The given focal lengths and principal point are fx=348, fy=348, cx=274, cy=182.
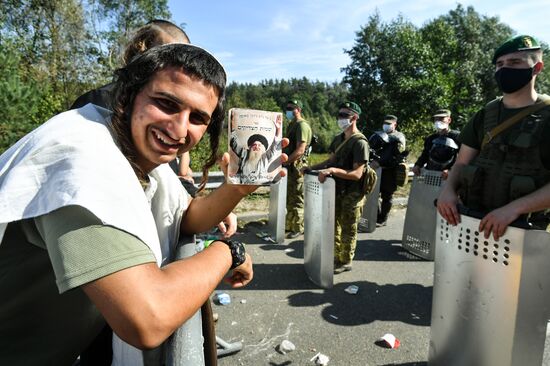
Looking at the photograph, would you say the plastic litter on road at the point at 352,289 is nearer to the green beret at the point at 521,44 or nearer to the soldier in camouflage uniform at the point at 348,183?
the soldier in camouflage uniform at the point at 348,183

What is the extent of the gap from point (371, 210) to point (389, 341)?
3.48 m

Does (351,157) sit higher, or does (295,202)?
(351,157)

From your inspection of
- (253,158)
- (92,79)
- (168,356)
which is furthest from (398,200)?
(92,79)

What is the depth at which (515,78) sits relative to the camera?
2.37 metres

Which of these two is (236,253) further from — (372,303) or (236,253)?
(372,303)

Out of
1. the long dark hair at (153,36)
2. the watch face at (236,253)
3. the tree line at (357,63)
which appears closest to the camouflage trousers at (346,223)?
the long dark hair at (153,36)

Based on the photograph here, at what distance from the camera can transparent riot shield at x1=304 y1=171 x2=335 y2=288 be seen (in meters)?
3.80

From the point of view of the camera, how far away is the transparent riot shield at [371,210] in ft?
20.3

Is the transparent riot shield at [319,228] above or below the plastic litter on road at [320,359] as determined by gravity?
above

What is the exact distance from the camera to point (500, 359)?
189 cm

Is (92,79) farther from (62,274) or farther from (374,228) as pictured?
(62,274)

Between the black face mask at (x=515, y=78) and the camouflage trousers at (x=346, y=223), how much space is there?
7.12 ft

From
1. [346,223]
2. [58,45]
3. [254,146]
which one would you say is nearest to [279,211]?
[346,223]

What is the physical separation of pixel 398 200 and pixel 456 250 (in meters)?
6.44
